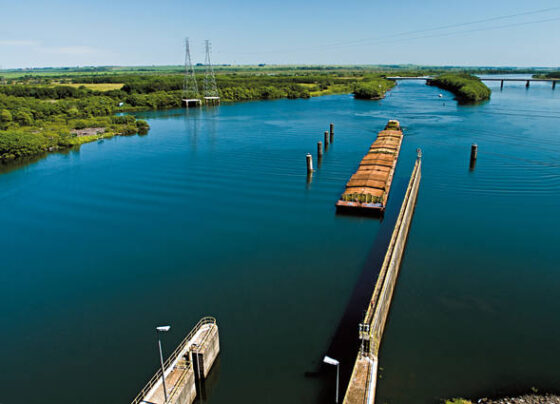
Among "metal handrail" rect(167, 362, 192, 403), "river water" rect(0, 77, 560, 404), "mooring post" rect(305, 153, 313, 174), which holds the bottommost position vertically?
"river water" rect(0, 77, 560, 404)

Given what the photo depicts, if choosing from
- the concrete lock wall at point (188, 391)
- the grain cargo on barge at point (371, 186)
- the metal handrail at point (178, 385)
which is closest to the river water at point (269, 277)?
the concrete lock wall at point (188, 391)

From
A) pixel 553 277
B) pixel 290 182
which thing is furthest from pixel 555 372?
pixel 290 182

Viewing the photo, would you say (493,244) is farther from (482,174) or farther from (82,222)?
(82,222)

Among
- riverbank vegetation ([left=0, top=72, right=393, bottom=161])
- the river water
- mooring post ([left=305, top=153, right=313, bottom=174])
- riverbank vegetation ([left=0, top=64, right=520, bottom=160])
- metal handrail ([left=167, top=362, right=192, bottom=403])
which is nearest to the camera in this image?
metal handrail ([left=167, top=362, right=192, bottom=403])

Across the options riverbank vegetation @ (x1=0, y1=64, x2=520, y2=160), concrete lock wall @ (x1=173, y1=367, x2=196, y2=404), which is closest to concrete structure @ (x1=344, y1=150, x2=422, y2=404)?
concrete lock wall @ (x1=173, y1=367, x2=196, y2=404)

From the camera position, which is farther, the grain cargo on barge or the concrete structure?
the grain cargo on barge

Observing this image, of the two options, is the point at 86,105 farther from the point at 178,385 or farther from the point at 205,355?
the point at 178,385

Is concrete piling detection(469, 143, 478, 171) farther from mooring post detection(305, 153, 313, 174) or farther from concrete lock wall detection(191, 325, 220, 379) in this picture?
concrete lock wall detection(191, 325, 220, 379)
